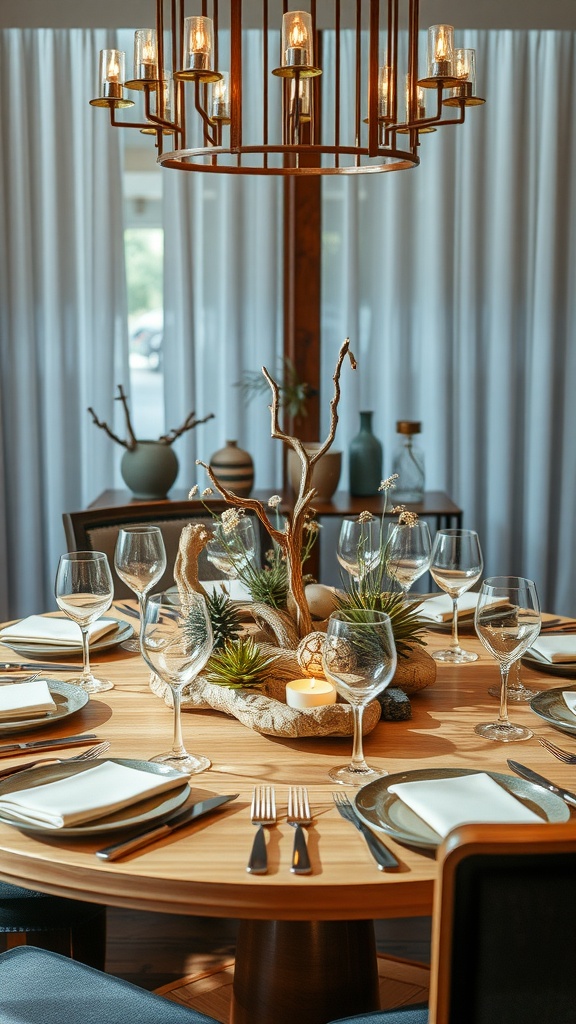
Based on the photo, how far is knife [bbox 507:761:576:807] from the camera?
121cm

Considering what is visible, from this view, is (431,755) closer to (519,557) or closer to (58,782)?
(58,782)

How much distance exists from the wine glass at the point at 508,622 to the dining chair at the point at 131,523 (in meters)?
0.97

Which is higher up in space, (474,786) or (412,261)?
(412,261)

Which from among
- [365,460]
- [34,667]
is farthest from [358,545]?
[365,460]

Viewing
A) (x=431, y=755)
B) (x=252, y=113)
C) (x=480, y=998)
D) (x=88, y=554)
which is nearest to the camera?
(x=480, y=998)

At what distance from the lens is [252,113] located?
406cm

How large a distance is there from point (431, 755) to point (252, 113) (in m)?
3.26

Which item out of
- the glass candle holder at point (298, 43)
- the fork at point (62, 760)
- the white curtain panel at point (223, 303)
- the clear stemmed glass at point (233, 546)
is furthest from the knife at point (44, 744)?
the white curtain panel at point (223, 303)

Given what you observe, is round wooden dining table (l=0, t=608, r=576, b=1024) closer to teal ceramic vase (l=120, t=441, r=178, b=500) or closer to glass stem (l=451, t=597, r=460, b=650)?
glass stem (l=451, t=597, r=460, b=650)

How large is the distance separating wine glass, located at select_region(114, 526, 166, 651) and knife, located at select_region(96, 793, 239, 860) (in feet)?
2.12

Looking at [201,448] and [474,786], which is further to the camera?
[201,448]

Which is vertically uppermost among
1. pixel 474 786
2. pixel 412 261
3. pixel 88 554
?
pixel 412 261

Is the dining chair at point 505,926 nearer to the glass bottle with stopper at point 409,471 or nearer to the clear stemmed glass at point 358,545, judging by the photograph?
the clear stemmed glass at point 358,545

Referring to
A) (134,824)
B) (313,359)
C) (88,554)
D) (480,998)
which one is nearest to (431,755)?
(134,824)
